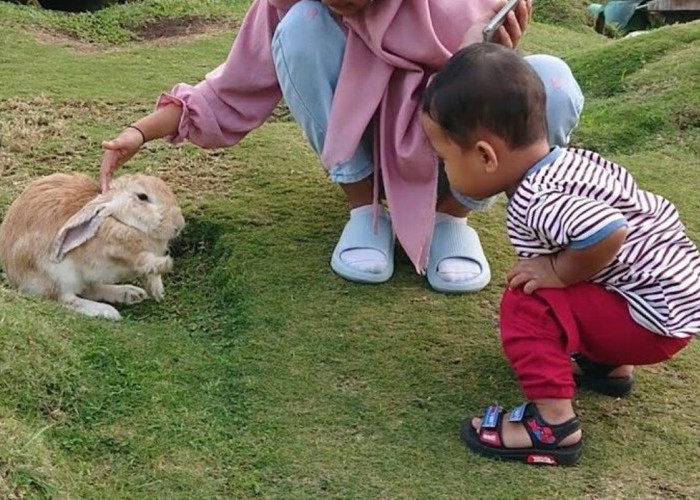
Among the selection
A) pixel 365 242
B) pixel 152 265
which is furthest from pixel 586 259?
pixel 152 265

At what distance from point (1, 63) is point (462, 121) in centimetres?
394

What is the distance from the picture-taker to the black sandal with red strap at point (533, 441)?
2.24 m

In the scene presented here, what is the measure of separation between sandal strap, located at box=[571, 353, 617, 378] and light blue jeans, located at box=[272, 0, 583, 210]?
67 centimetres

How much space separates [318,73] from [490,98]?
37.3 inches

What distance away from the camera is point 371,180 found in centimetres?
314

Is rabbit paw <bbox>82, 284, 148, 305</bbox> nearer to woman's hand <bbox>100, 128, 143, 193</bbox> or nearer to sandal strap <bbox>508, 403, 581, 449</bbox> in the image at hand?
woman's hand <bbox>100, 128, 143, 193</bbox>

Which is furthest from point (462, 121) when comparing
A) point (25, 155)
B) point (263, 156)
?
point (25, 155)

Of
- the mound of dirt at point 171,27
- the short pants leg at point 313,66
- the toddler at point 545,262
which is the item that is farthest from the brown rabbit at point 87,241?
the mound of dirt at point 171,27

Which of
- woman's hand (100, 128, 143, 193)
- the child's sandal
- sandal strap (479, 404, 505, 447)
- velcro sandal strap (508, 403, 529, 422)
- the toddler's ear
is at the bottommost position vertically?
the child's sandal

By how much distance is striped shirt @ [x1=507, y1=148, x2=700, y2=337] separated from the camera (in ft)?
7.14

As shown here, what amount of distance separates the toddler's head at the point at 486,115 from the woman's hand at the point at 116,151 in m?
1.07

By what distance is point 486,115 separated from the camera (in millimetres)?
2174

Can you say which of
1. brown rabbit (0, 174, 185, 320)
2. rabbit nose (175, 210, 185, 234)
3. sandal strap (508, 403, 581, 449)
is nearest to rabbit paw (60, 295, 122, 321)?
brown rabbit (0, 174, 185, 320)

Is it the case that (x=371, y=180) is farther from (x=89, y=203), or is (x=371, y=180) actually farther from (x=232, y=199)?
(x=89, y=203)
